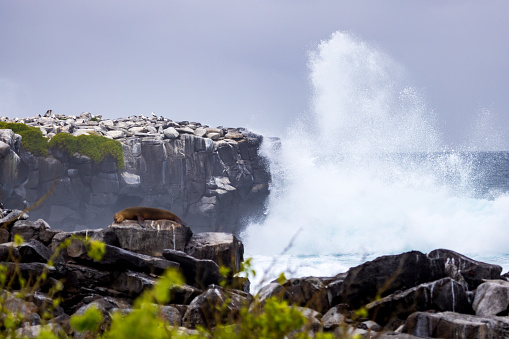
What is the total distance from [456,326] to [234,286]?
3405 millimetres

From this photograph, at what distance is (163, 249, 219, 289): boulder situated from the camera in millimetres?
A: 8203

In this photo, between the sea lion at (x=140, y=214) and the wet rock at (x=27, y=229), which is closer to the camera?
the wet rock at (x=27, y=229)

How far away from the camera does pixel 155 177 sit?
34.5 meters

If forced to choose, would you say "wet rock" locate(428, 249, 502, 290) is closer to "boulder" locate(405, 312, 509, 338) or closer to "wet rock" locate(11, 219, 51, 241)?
"boulder" locate(405, 312, 509, 338)

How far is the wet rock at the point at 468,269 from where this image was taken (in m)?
7.23

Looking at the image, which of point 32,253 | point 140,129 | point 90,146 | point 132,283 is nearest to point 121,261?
point 132,283

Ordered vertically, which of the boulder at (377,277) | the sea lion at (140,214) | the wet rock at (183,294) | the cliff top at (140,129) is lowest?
the wet rock at (183,294)

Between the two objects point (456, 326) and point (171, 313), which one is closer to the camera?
point (456, 326)

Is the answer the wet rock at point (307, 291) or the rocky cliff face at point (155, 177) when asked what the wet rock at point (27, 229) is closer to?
the wet rock at point (307, 291)

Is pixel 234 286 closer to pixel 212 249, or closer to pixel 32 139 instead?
pixel 212 249

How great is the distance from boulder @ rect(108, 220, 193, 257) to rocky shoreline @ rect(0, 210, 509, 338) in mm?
20

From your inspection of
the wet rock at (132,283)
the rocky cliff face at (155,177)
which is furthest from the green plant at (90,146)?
the wet rock at (132,283)

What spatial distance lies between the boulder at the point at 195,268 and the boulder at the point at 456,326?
12.5 ft

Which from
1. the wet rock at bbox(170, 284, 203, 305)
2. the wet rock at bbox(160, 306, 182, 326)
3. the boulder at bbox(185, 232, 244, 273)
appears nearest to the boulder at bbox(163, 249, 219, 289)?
the wet rock at bbox(170, 284, 203, 305)
